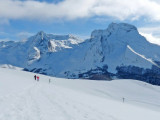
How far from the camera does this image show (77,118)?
12.0 metres

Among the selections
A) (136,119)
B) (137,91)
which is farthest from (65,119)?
(137,91)

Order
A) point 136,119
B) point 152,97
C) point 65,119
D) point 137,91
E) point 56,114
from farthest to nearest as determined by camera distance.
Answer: point 137,91
point 152,97
point 136,119
point 56,114
point 65,119

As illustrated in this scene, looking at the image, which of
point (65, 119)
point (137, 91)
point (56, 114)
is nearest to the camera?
point (65, 119)

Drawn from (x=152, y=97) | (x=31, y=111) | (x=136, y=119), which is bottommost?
(x=152, y=97)

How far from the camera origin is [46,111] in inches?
515

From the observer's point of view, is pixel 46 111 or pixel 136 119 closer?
pixel 46 111

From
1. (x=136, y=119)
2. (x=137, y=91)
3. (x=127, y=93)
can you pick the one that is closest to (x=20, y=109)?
(x=136, y=119)

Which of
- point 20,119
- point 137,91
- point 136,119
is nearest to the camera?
point 20,119

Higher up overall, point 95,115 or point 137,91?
point 95,115

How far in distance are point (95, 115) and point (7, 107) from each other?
240 inches

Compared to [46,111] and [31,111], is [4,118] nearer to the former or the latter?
[31,111]

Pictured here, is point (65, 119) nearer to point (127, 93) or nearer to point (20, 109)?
point (20, 109)

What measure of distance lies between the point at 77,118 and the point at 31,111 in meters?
3.13

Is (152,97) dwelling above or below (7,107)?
below
